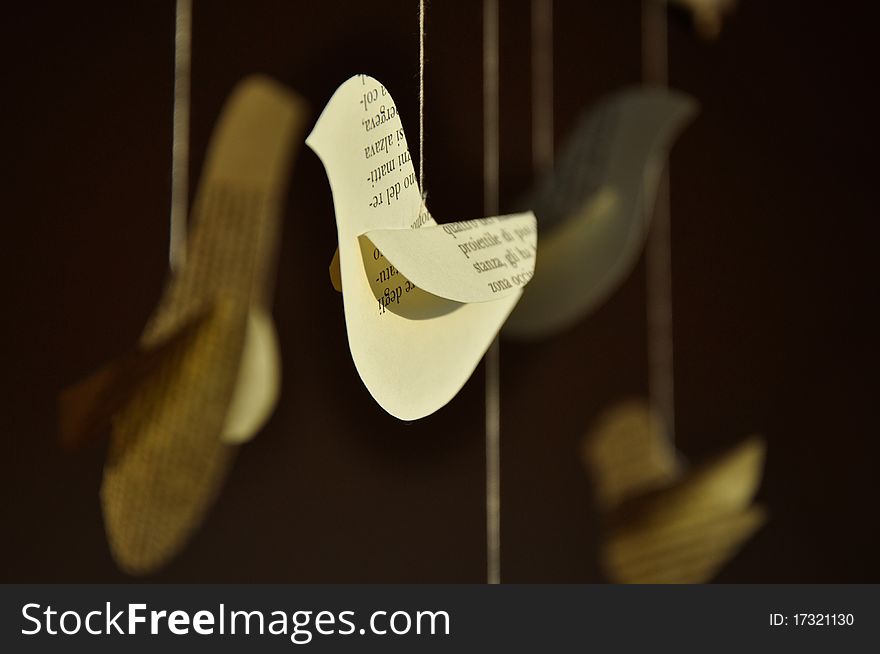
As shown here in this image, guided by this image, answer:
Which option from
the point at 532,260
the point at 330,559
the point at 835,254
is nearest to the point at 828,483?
Result: the point at 835,254

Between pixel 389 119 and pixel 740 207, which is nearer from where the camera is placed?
pixel 389 119

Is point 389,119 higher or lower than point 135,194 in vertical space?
lower

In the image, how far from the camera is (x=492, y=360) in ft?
6.98

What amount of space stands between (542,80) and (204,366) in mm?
1160

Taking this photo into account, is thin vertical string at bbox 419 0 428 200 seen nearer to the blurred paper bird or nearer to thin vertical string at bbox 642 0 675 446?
thin vertical string at bbox 642 0 675 446

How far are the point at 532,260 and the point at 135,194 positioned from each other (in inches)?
45.9

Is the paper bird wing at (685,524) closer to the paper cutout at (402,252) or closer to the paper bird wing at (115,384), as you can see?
the paper bird wing at (115,384)

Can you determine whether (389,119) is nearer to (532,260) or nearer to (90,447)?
(532,260)

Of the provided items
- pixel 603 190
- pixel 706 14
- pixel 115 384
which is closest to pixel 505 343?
pixel 603 190

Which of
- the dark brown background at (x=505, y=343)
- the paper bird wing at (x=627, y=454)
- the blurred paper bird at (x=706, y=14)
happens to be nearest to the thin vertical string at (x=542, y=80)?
the dark brown background at (x=505, y=343)

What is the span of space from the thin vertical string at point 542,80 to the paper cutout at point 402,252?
1.51 metres

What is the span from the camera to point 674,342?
243 cm

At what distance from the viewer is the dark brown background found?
169 centimetres

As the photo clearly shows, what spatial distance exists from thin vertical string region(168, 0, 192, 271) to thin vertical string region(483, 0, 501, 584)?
1.73 feet
